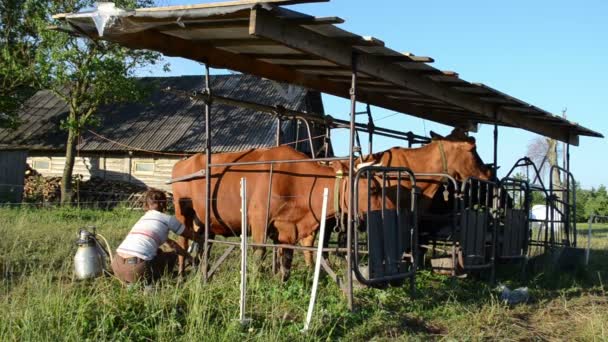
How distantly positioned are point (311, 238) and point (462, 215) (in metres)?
1.97

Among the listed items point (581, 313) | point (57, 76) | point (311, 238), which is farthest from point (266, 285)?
point (57, 76)

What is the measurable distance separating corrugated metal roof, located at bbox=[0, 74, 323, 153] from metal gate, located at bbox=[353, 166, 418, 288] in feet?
54.0

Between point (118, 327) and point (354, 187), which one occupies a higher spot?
point (354, 187)

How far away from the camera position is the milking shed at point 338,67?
5965mm

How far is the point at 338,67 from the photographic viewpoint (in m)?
7.88

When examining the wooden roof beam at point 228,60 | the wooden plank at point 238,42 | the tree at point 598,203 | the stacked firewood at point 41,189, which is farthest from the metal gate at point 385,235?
the tree at point 598,203

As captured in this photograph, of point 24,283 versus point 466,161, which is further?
point 466,161

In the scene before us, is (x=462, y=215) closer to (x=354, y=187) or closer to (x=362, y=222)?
(x=362, y=222)

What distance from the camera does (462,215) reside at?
328 inches

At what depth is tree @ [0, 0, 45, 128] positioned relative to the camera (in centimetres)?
2306

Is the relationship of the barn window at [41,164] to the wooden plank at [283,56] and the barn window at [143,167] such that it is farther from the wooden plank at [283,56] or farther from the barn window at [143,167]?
the wooden plank at [283,56]

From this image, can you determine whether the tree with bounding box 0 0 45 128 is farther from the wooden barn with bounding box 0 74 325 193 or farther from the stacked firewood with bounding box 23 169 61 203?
the stacked firewood with bounding box 23 169 61 203

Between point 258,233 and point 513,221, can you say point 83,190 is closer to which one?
point 258,233

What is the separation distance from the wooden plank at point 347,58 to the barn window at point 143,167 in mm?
17938
